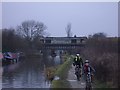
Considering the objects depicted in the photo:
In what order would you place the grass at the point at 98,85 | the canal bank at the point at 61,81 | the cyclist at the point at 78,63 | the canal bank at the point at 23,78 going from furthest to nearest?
the cyclist at the point at 78,63 → the canal bank at the point at 23,78 → the canal bank at the point at 61,81 → the grass at the point at 98,85

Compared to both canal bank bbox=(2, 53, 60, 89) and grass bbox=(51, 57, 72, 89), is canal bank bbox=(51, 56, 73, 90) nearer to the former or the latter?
grass bbox=(51, 57, 72, 89)

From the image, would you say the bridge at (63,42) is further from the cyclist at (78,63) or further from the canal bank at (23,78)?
the cyclist at (78,63)

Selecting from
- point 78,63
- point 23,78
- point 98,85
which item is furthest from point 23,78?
point 98,85

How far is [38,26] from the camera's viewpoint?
122188mm

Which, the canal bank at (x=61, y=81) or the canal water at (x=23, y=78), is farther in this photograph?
the canal water at (x=23, y=78)

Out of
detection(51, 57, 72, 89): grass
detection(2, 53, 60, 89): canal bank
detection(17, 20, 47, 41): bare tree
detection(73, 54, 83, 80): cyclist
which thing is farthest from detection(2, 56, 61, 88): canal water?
detection(17, 20, 47, 41): bare tree

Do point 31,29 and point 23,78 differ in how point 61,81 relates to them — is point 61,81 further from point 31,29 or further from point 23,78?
point 31,29

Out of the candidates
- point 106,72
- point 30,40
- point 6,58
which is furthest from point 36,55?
point 106,72

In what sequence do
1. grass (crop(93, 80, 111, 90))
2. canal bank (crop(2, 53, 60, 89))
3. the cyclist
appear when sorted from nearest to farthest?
grass (crop(93, 80, 111, 90)) < canal bank (crop(2, 53, 60, 89)) < the cyclist

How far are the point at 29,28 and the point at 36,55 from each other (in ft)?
40.3

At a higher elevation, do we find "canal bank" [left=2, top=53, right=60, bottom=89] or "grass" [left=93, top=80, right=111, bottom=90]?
"grass" [left=93, top=80, right=111, bottom=90]

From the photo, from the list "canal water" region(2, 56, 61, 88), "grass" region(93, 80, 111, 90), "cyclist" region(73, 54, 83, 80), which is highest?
"cyclist" region(73, 54, 83, 80)

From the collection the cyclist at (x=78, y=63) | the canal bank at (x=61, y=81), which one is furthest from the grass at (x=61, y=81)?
the cyclist at (x=78, y=63)

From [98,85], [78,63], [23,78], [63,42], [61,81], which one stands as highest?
[63,42]
